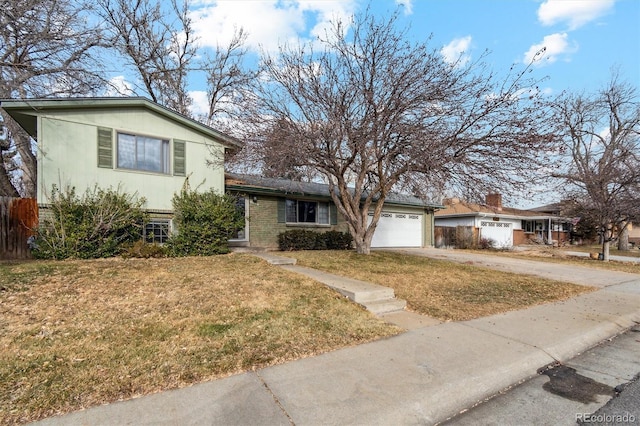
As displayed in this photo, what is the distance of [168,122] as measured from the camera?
38.3ft

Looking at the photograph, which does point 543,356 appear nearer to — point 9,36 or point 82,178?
point 82,178

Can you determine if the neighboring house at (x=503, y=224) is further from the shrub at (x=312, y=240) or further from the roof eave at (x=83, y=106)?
the roof eave at (x=83, y=106)

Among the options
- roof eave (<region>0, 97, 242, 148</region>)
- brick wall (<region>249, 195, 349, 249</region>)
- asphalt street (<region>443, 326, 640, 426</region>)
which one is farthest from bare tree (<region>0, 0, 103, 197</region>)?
asphalt street (<region>443, 326, 640, 426</region>)

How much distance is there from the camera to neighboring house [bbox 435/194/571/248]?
2530 centimetres

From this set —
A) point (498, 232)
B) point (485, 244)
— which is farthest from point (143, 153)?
point (498, 232)

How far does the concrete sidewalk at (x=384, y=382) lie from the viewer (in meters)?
2.83

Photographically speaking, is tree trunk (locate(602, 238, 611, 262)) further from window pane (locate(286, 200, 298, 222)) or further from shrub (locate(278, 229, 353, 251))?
window pane (locate(286, 200, 298, 222))

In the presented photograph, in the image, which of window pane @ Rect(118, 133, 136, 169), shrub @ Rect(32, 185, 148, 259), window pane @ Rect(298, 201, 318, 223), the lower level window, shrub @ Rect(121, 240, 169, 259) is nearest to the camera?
shrub @ Rect(32, 185, 148, 259)

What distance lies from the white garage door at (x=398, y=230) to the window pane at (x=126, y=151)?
11.7 m

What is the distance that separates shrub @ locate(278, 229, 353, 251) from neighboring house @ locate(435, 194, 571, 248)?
10231 millimetres

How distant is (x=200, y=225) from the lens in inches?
428

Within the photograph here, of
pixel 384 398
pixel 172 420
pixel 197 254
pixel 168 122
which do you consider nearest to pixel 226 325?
pixel 172 420

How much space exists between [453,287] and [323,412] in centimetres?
623

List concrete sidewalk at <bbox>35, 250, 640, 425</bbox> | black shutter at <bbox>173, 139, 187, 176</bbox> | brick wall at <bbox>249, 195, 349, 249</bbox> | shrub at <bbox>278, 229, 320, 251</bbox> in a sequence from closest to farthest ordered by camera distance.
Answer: concrete sidewalk at <bbox>35, 250, 640, 425</bbox>
black shutter at <bbox>173, 139, 187, 176</bbox>
brick wall at <bbox>249, 195, 349, 249</bbox>
shrub at <bbox>278, 229, 320, 251</bbox>
